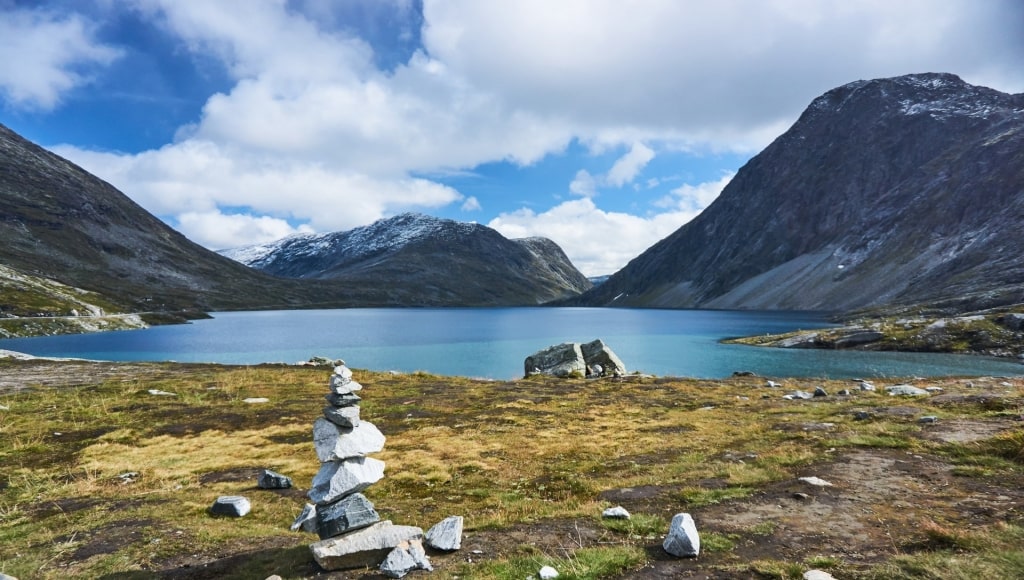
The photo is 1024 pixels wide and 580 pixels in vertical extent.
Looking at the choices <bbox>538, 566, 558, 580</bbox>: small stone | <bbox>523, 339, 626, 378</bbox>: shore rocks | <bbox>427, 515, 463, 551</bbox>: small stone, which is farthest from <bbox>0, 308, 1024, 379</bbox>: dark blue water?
<bbox>538, 566, 558, 580</bbox>: small stone

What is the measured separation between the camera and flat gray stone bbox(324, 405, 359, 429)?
13.0 m

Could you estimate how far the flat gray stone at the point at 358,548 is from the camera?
11352mm

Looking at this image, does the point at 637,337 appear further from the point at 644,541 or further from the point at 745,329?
the point at 644,541

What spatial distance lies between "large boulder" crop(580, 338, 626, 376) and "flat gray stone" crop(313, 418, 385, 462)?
51742 mm

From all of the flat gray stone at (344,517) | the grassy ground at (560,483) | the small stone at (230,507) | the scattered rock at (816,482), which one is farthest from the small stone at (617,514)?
the small stone at (230,507)

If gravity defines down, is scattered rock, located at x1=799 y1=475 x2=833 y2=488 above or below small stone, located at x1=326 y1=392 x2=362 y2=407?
below

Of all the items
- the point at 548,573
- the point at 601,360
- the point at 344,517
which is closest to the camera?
the point at 548,573

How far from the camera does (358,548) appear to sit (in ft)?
37.9

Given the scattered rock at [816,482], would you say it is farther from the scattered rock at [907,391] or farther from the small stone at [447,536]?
the scattered rock at [907,391]

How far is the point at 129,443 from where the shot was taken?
26094mm

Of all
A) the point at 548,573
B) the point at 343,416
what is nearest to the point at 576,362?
the point at 343,416

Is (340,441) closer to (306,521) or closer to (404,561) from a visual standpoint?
(306,521)

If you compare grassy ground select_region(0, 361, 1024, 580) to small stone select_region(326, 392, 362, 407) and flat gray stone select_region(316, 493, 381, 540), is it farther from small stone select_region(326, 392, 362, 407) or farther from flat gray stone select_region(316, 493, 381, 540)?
small stone select_region(326, 392, 362, 407)

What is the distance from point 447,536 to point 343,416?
4.05 m
